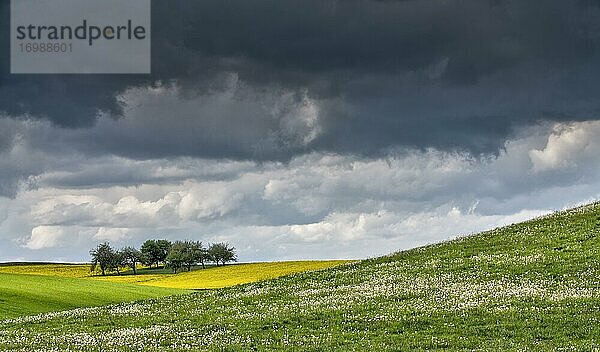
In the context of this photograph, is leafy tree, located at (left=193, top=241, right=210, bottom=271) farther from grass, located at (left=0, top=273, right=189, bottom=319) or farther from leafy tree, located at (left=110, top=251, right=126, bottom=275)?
grass, located at (left=0, top=273, right=189, bottom=319)

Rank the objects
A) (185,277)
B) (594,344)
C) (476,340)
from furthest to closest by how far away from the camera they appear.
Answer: (185,277)
(476,340)
(594,344)

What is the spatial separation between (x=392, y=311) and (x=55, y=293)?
165ft

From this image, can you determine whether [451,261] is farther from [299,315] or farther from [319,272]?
[299,315]

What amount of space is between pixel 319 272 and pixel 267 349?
27.1 meters

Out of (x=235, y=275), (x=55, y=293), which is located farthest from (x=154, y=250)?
(x=55, y=293)

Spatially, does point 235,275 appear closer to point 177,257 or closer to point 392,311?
point 177,257

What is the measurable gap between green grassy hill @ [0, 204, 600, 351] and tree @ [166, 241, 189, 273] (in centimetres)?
11373

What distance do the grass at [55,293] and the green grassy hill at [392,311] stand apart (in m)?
19.7

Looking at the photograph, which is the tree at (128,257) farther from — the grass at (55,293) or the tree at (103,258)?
the grass at (55,293)

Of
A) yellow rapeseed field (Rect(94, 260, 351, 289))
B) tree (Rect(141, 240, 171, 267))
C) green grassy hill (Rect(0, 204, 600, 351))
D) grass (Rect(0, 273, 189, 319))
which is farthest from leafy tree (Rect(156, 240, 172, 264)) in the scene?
green grassy hill (Rect(0, 204, 600, 351))

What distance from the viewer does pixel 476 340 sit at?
26906mm

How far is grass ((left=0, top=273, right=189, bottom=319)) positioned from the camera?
6330 centimetres

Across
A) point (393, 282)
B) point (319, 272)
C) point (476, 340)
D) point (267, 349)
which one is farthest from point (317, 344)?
point (319, 272)

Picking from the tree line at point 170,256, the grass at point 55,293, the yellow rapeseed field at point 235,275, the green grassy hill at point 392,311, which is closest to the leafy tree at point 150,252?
the tree line at point 170,256
